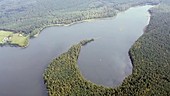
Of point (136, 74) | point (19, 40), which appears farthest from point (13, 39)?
point (136, 74)

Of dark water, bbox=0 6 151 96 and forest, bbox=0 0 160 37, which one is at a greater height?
dark water, bbox=0 6 151 96

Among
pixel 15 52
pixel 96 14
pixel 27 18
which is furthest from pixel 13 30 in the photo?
pixel 96 14

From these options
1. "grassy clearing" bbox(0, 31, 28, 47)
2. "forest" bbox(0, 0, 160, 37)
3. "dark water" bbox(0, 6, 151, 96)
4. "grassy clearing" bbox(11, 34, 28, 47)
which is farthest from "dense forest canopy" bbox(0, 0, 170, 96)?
"grassy clearing" bbox(11, 34, 28, 47)

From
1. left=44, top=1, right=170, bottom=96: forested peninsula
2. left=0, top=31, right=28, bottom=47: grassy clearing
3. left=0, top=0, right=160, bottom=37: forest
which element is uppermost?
left=44, top=1, right=170, bottom=96: forested peninsula

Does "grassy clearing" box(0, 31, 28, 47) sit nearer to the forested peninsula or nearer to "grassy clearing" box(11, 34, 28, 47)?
"grassy clearing" box(11, 34, 28, 47)

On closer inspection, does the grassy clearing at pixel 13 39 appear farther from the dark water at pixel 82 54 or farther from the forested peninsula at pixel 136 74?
the forested peninsula at pixel 136 74

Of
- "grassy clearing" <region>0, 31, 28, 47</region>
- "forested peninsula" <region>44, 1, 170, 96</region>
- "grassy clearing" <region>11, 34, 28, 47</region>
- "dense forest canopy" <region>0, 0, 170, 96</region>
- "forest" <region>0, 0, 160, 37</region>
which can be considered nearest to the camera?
"forested peninsula" <region>44, 1, 170, 96</region>

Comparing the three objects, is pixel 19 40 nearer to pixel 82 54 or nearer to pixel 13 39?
pixel 13 39
